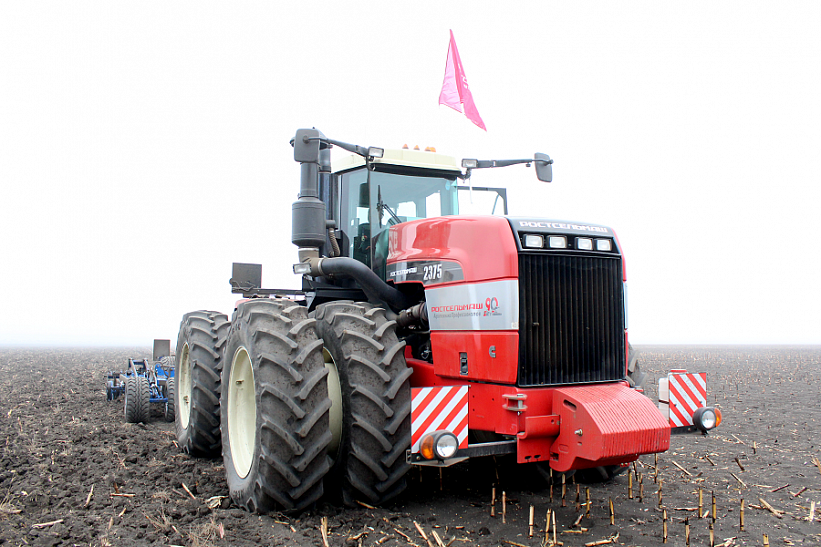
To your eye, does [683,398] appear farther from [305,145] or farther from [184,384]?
[184,384]

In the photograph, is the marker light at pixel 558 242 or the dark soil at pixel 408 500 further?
the marker light at pixel 558 242

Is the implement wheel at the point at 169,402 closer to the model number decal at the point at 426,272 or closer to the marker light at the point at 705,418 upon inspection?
the model number decal at the point at 426,272

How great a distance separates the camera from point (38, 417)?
10.3m

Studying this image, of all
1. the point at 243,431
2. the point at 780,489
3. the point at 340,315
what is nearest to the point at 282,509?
the point at 243,431

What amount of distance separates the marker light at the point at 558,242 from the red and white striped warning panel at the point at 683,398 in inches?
60.8

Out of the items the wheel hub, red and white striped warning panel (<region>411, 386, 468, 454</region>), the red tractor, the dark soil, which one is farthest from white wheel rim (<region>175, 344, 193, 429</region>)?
red and white striped warning panel (<region>411, 386, 468, 454</region>)

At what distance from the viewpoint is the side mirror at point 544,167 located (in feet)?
23.3

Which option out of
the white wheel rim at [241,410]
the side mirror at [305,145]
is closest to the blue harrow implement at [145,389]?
the white wheel rim at [241,410]

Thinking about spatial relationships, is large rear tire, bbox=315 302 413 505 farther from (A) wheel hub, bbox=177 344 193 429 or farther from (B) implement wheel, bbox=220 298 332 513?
(A) wheel hub, bbox=177 344 193 429

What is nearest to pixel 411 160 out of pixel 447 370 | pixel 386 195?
pixel 386 195

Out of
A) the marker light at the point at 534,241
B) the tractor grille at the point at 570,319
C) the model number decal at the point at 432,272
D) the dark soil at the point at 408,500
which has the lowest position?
the dark soil at the point at 408,500

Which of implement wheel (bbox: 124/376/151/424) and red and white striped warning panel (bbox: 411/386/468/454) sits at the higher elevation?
red and white striped warning panel (bbox: 411/386/468/454)

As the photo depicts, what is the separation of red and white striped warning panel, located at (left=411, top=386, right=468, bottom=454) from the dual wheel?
8.3 inches

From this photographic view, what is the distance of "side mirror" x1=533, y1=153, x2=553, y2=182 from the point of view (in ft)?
23.3
